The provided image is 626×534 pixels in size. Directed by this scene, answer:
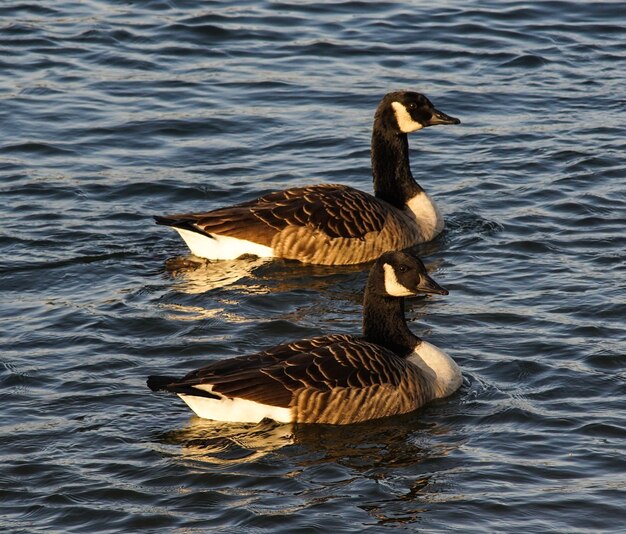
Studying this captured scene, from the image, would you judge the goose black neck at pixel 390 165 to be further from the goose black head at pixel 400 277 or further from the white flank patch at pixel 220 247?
the goose black head at pixel 400 277

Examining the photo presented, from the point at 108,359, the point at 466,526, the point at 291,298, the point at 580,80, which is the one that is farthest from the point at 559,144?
the point at 466,526

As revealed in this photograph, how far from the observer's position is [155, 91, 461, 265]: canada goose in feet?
46.5

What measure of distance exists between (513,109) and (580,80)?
166 centimetres

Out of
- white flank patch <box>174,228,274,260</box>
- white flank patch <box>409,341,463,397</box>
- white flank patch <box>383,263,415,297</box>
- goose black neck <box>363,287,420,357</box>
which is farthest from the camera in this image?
white flank patch <box>174,228,274,260</box>

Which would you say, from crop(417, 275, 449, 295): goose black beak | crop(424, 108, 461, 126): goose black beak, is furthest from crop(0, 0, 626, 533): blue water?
crop(424, 108, 461, 126): goose black beak

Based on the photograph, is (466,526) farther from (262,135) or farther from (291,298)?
(262,135)

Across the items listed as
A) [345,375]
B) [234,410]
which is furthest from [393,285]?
[234,410]

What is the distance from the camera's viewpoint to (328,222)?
1449cm

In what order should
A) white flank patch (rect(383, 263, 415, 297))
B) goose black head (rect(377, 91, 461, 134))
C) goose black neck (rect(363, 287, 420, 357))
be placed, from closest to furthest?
white flank patch (rect(383, 263, 415, 297)) < goose black neck (rect(363, 287, 420, 357)) < goose black head (rect(377, 91, 461, 134))

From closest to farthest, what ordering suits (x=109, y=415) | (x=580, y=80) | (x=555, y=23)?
(x=109, y=415) < (x=580, y=80) < (x=555, y=23)

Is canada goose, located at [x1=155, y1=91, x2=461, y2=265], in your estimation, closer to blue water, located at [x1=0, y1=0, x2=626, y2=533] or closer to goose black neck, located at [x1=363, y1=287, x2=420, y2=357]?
blue water, located at [x1=0, y1=0, x2=626, y2=533]

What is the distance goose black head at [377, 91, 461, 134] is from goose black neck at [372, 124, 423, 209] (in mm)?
100

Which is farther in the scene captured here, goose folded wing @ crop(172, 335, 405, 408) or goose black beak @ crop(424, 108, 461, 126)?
goose black beak @ crop(424, 108, 461, 126)

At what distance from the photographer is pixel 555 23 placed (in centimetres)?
2311
